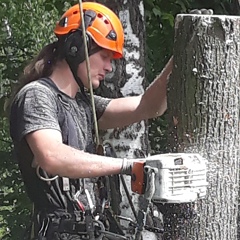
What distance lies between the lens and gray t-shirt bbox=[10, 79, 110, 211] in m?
3.23

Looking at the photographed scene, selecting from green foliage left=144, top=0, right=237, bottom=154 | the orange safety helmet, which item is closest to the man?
the orange safety helmet

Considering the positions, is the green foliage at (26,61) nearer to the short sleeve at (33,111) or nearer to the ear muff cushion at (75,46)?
the ear muff cushion at (75,46)

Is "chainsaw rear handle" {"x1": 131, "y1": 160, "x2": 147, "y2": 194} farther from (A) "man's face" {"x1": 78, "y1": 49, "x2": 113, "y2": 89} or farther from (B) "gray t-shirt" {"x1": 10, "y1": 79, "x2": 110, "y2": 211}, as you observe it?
(A) "man's face" {"x1": 78, "y1": 49, "x2": 113, "y2": 89}

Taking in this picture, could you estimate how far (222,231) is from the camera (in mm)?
3086

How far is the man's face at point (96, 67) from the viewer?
3518 mm

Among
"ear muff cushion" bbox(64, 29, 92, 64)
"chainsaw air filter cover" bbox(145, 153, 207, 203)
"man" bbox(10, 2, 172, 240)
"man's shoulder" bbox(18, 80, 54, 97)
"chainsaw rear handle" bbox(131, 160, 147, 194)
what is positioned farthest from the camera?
"ear muff cushion" bbox(64, 29, 92, 64)

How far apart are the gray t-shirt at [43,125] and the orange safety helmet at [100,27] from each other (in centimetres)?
29

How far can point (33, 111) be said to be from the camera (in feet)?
10.6

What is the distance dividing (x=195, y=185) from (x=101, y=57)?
976mm

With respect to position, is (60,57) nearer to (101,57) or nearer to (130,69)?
(101,57)

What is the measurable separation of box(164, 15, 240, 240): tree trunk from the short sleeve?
0.54m

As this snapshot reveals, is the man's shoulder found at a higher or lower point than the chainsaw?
higher

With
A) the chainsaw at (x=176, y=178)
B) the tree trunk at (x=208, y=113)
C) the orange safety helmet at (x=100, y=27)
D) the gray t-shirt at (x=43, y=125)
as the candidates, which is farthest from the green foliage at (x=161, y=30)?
the chainsaw at (x=176, y=178)

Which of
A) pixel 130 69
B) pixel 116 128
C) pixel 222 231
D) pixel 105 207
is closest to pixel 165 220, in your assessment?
pixel 222 231
